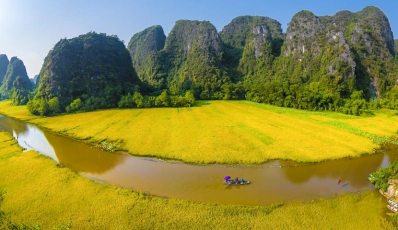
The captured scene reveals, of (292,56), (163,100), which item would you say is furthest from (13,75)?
(292,56)

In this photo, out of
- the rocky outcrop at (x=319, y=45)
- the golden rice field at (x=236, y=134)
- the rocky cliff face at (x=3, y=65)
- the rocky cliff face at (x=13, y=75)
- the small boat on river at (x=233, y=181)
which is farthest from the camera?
the rocky cliff face at (x=3, y=65)

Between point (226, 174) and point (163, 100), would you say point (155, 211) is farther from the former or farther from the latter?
point (163, 100)

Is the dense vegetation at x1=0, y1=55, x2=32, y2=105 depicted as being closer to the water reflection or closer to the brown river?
the brown river

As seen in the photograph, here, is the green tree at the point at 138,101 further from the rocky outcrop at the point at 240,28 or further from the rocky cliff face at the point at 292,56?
the rocky outcrop at the point at 240,28

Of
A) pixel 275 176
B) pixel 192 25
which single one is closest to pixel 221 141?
pixel 275 176

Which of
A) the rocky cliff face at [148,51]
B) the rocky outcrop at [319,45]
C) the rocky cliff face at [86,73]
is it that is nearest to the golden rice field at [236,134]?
the rocky cliff face at [86,73]

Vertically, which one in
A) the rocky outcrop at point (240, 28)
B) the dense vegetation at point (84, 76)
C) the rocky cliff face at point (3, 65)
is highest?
the rocky outcrop at point (240, 28)
